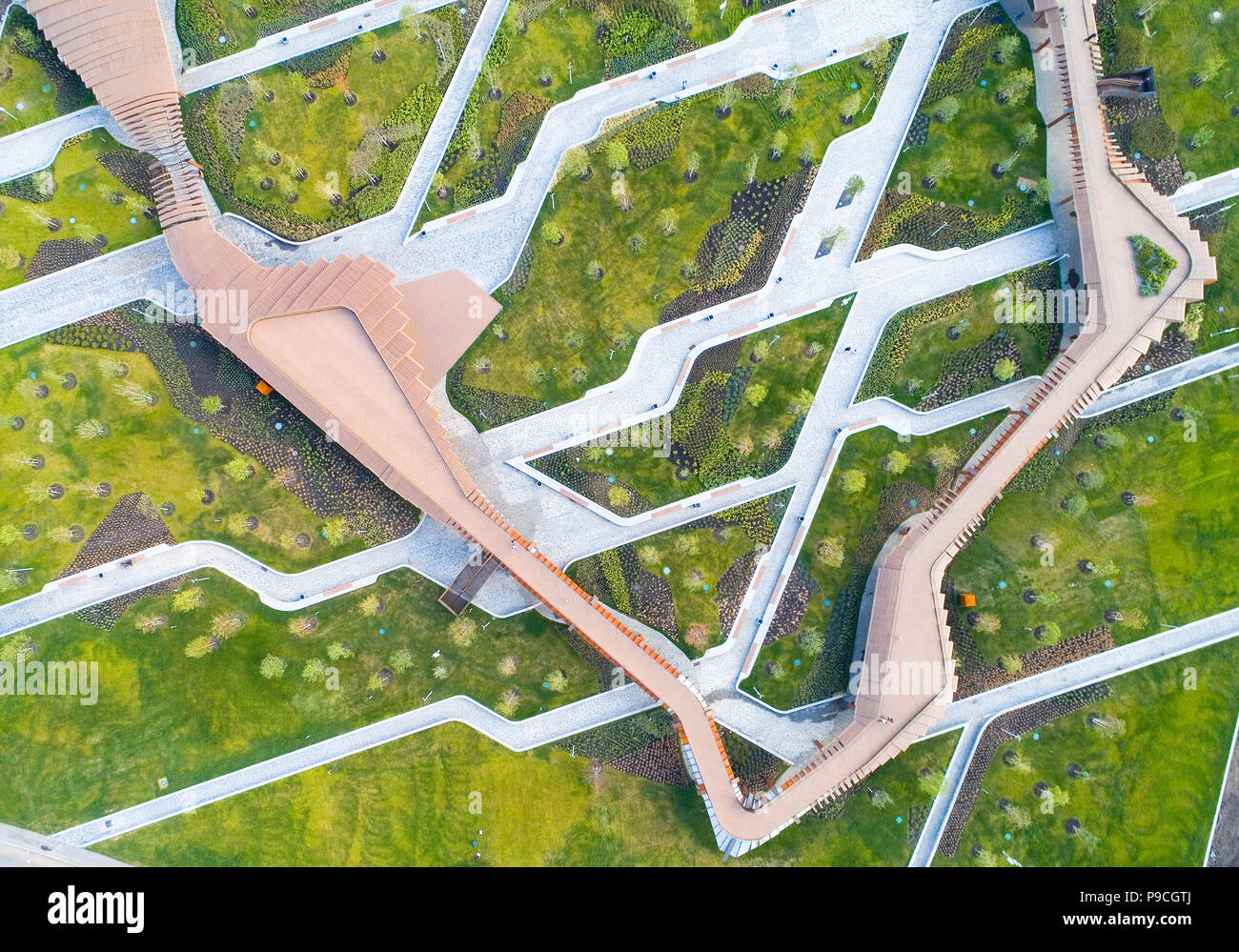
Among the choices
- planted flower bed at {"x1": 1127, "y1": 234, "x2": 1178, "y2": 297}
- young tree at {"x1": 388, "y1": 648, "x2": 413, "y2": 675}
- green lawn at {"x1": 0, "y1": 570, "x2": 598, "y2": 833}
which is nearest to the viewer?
planted flower bed at {"x1": 1127, "y1": 234, "x2": 1178, "y2": 297}

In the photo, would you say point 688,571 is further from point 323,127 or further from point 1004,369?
point 323,127

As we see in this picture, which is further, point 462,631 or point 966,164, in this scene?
point 966,164

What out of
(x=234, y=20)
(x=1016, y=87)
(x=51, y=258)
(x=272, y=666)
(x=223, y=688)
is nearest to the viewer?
(x=272, y=666)

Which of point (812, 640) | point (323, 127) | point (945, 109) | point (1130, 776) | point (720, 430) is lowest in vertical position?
point (1130, 776)

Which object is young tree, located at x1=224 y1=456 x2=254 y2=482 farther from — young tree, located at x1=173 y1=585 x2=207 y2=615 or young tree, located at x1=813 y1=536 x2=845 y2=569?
young tree, located at x1=813 y1=536 x2=845 y2=569

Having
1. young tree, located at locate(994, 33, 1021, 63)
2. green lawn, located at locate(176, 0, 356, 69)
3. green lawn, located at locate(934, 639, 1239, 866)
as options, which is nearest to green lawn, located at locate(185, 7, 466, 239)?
green lawn, located at locate(176, 0, 356, 69)

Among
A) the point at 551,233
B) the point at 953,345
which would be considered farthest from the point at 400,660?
the point at 953,345

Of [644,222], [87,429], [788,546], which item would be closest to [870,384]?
[788,546]
